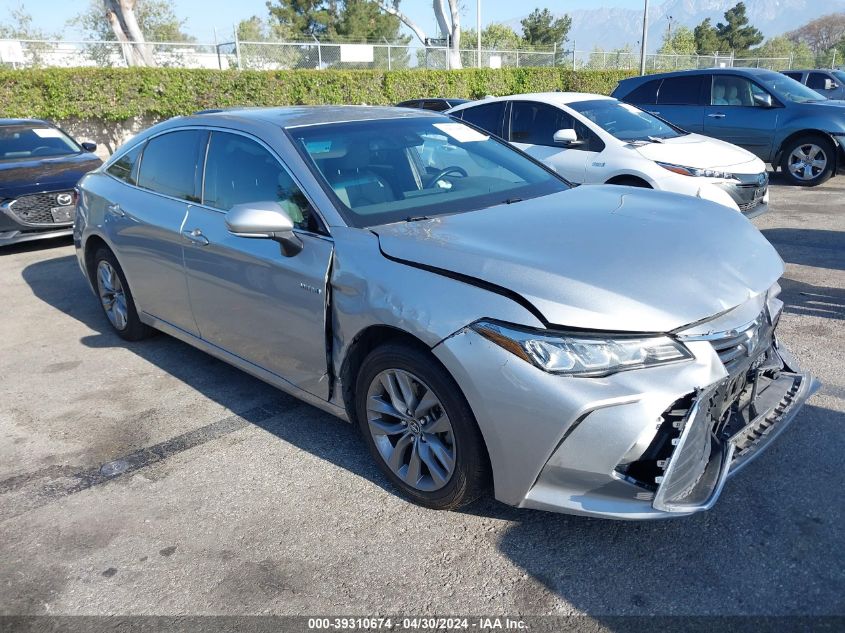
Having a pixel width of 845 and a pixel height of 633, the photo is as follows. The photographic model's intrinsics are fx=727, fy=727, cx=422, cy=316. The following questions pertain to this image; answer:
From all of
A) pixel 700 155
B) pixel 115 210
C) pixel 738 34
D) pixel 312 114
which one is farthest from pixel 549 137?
pixel 738 34

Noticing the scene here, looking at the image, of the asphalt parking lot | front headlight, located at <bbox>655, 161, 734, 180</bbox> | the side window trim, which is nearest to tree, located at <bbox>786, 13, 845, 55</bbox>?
front headlight, located at <bbox>655, 161, 734, 180</bbox>

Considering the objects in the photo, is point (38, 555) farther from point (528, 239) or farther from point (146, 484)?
point (528, 239)

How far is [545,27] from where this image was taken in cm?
6888

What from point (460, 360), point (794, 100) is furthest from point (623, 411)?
point (794, 100)

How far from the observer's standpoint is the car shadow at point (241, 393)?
378cm

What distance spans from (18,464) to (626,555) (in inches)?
121

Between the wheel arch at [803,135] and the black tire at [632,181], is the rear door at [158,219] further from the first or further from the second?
the wheel arch at [803,135]

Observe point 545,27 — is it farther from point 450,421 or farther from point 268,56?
point 450,421

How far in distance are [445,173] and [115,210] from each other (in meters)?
2.50

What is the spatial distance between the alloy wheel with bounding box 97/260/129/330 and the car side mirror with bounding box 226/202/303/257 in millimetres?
2337

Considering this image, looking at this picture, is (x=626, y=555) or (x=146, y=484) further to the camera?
(x=146, y=484)

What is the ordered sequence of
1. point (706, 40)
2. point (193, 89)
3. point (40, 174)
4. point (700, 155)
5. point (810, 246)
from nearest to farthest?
1. point (810, 246)
2. point (700, 155)
3. point (40, 174)
4. point (193, 89)
5. point (706, 40)

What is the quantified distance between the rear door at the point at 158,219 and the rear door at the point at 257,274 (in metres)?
0.16

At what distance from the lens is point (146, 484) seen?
140 inches
